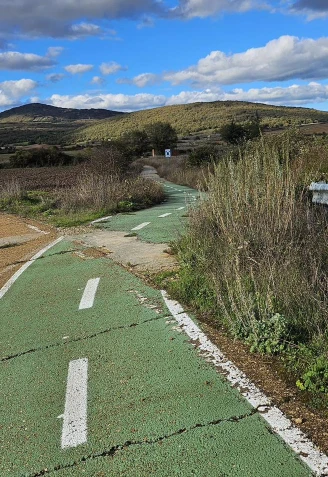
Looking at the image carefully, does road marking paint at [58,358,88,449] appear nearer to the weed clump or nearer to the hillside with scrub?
the weed clump

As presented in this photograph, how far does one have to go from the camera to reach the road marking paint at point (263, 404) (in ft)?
10.4

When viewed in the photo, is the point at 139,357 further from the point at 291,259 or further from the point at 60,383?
the point at 291,259

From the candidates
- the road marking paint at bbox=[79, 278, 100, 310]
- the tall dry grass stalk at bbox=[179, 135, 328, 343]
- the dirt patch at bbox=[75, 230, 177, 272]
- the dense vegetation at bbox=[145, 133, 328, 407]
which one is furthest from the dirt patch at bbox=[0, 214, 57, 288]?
the tall dry grass stalk at bbox=[179, 135, 328, 343]

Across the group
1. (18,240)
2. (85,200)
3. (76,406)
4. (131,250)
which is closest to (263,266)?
(76,406)

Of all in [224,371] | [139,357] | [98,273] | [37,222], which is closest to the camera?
[224,371]

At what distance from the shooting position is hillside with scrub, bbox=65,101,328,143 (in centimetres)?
10262

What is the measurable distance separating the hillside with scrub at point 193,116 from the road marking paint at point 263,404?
94.2 meters

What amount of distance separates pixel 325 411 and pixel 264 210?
13.2ft

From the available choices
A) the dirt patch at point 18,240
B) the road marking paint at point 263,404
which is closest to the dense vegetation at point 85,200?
the dirt patch at point 18,240

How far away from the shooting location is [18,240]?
45.1 ft

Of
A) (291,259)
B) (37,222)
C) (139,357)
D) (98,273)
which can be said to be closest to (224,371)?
(139,357)

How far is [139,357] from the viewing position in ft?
16.4

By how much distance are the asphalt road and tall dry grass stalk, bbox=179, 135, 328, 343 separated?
27.7 inches

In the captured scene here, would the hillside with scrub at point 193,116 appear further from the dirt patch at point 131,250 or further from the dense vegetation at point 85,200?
the dirt patch at point 131,250
